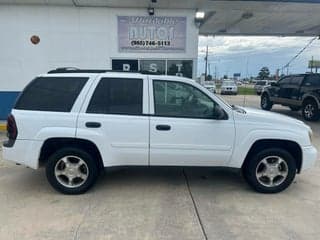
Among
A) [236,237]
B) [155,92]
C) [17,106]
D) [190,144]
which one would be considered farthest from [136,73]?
[236,237]

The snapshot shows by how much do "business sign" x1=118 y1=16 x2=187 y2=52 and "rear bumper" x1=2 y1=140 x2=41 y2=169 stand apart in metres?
6.01

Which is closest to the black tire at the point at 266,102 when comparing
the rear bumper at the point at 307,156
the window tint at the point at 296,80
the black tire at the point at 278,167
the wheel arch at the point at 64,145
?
the window tint at the point at 296,80

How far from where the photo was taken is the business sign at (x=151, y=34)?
9750mm

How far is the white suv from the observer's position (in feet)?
14.9

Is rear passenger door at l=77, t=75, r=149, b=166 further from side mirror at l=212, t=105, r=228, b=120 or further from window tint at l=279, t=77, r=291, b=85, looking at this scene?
window tint at l=279, t=77, r=291, b=85

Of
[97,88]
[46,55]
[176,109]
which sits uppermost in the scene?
[46,55]

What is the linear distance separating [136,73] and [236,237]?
2776 millimetres

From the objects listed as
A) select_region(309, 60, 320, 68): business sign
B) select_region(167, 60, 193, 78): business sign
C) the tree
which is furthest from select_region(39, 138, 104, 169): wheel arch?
the tree

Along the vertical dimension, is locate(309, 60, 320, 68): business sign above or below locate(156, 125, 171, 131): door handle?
above

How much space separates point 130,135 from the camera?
4.58 meters

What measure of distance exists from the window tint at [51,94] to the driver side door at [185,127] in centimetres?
118

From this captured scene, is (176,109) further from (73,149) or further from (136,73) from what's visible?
(73,149)

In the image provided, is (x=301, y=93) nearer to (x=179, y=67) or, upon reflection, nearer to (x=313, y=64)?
(x=179, y=67)

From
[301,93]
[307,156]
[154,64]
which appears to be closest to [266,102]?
[301,93]
